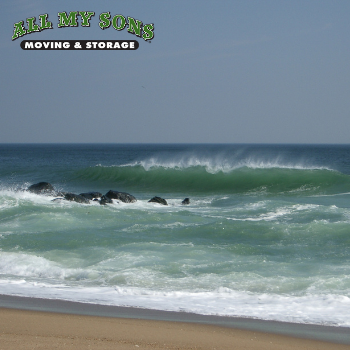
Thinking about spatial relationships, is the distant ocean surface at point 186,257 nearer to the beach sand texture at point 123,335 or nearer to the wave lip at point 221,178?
the beach sand texture at point 123,335

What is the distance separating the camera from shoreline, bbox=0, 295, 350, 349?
16.4 ft

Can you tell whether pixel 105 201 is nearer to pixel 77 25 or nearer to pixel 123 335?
pixel 77 25

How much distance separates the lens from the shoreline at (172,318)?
16.4 feet

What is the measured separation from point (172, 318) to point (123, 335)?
877 millimetres

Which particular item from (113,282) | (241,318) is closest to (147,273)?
(113,282)

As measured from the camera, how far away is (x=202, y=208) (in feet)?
54.5

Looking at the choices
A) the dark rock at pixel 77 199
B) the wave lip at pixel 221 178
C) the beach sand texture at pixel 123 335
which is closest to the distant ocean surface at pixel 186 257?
the dark rock at pixel 77 199

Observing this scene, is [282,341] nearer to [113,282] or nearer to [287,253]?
[113,282]

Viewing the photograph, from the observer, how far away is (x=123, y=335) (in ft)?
15.5

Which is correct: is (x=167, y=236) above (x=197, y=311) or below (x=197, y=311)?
above

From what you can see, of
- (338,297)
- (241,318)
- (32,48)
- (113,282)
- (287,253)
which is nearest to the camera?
(241,318)

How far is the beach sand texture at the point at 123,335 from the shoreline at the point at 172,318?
0.05 meters

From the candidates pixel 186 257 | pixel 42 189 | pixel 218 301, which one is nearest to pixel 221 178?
pixel 42 189

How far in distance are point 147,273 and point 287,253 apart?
9.99 ft
